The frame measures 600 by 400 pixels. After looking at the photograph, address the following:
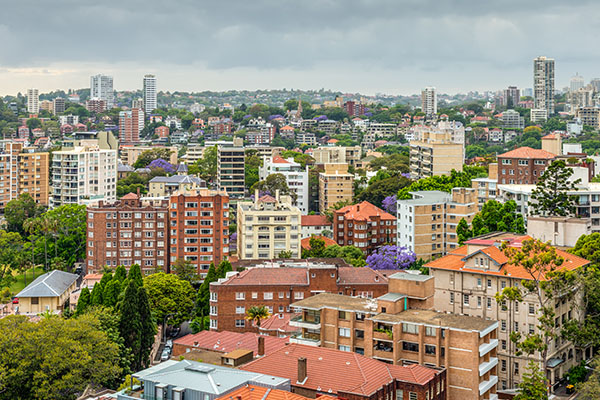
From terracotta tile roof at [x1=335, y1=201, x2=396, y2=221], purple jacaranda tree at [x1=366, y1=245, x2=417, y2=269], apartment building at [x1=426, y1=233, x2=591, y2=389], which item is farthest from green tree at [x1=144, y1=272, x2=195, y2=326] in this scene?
terracotta tile roof at [x1=335, y1=201, x2=396, y2=221]

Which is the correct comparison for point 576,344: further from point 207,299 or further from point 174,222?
point 174,222

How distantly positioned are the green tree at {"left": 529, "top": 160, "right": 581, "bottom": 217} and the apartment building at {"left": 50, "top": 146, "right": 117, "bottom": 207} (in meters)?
63.5

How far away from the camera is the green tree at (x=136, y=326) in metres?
56.6

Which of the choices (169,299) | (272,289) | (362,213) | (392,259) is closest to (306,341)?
(272,289)

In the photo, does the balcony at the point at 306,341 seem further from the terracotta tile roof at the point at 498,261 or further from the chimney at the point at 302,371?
the terracotta tile roof at the point at 498,261

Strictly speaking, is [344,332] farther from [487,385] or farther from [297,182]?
[297,182]

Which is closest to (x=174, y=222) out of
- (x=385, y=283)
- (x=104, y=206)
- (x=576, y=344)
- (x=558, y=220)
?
(x=104, y=206)

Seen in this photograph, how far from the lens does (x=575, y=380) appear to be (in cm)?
5197

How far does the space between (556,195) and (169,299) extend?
34.4m

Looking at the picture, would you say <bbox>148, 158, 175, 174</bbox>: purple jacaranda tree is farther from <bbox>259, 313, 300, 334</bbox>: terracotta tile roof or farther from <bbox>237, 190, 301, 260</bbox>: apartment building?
<bbox>259, 313, 300, 334</bbox>: terracotta tile roof

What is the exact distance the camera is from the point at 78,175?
380ft

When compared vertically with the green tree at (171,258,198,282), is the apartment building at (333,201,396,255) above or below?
above

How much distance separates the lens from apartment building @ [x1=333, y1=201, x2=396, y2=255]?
94.3 metres

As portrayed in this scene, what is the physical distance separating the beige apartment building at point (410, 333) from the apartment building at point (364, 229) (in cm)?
4360
